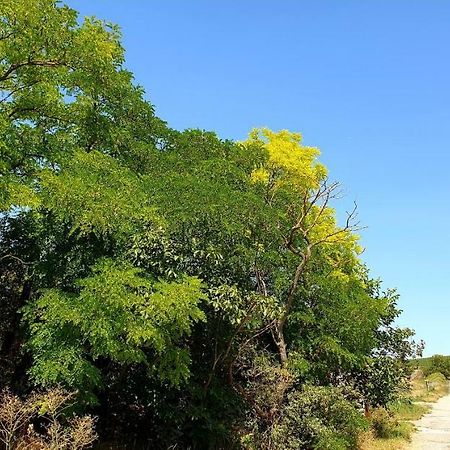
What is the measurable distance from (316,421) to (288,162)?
11.0 metres

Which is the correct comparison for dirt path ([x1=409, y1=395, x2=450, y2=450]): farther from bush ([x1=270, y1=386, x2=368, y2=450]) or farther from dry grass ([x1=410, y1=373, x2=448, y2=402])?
dry grass ([x1=410, y1=373, x2=448, y2=402])

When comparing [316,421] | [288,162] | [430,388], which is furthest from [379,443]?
[430,388]

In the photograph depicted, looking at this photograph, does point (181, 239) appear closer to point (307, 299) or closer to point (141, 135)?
point (141, 135)

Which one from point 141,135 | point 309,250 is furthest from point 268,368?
point 141,135

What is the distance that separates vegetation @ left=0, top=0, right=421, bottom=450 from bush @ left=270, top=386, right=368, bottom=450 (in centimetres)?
4

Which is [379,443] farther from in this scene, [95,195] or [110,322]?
[95,195]

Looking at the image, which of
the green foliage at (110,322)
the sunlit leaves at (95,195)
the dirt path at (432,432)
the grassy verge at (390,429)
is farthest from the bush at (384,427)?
the sunlit leaves at (95,195)

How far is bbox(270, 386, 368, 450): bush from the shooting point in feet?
44.2

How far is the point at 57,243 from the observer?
13.0 meters

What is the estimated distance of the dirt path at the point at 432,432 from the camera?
752 inches

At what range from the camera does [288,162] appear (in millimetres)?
21422

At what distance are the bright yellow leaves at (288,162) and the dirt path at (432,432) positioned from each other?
1068 cm

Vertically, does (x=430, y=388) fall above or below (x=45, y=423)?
above

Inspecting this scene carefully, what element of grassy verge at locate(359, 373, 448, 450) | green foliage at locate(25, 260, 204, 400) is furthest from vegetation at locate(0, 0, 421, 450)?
grassy verge at locate(359, 373, 448, 450)
